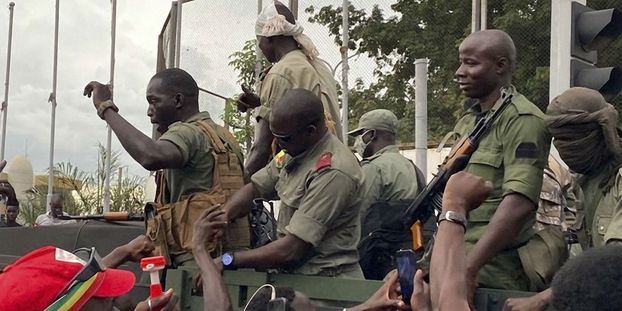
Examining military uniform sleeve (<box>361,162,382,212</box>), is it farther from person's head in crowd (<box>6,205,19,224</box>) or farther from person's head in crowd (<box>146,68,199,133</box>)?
person's head in crowd (<box>6,205,19,224</box>)

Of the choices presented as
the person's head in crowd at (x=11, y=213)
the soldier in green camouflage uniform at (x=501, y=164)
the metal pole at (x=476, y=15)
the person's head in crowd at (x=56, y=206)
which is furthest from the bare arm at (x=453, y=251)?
the person's head in crowd at (x=56, y=206)

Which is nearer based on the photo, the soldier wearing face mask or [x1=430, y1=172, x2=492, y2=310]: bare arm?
[x1=430, y1=172, x2=492, y2=310]: bare arm

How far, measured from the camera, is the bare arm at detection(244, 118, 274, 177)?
4.96m

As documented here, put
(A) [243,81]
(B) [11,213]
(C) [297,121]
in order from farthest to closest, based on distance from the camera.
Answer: (A) [243,81] → (B) [11,213] → (C) [297,121]

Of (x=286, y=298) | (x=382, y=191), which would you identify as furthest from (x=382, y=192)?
(x=286, y=298)

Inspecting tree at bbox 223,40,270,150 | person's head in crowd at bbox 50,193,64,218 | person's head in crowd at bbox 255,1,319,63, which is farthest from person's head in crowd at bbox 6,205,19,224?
person's head in crowd at bbox 255,1,319,63

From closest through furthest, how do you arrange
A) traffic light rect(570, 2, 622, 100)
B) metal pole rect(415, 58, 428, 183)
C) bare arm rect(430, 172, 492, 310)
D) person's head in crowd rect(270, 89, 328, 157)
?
bare arm rect(430, 172, 492, 310) < person's head in crowd rect(270, 89, 328, 157) < traffic light rect(570, 2, 622, 100) < metal pole rect(415, 58, 428, 183)

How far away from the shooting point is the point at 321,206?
4.02 m

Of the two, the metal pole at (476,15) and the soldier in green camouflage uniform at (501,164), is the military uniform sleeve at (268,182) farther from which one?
the metal pole at (476,15)

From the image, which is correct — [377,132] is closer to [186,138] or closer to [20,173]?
[186,138]

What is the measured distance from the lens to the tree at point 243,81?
11861mm

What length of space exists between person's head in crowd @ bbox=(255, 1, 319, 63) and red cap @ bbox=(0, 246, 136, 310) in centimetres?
228

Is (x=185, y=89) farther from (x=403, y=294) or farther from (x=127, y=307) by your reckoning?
(x=403, y=294)

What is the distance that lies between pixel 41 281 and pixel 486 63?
6.47 ft
